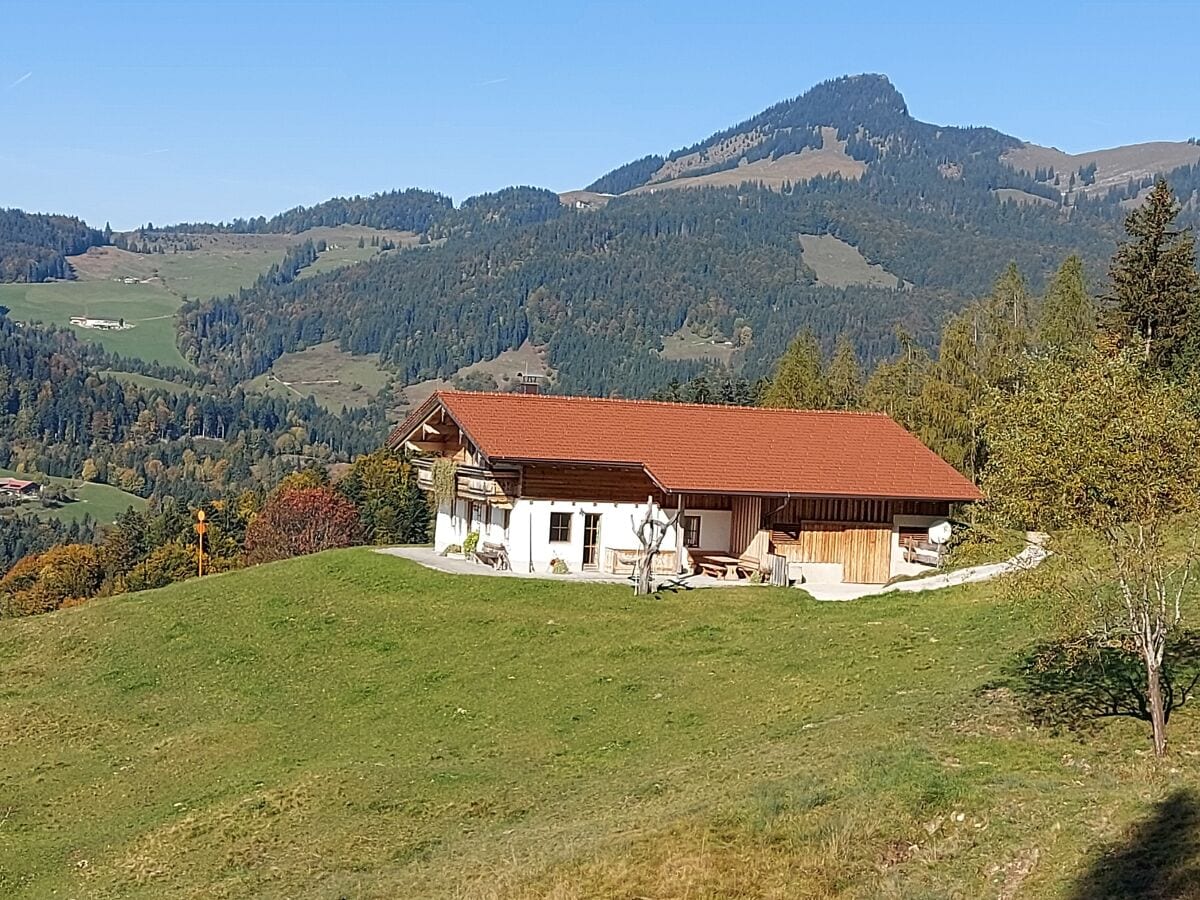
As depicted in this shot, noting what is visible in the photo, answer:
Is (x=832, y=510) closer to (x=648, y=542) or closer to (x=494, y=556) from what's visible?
(x=648, y=542)

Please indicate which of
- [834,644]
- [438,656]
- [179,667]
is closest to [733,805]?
[834,644]

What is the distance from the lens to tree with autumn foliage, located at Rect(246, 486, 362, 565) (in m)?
103

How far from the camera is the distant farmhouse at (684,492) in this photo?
40906 millimetres

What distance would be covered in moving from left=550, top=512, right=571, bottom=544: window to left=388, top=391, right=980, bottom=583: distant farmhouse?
0.03 metres

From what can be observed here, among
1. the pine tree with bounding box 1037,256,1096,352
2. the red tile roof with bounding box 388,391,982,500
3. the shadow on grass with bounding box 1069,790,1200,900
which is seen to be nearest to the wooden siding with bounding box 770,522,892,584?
the red tile roof with bounding box 388,391,982,500

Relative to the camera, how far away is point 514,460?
3988 centimetres

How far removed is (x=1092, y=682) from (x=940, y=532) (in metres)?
21.2

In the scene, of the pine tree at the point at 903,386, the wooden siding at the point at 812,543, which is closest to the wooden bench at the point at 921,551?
the wooden siding at the point at 812,543

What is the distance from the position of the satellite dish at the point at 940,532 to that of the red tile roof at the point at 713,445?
111cm

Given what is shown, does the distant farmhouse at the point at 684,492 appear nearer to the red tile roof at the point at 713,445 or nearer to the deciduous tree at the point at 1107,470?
the red tile roof at the point at 713,445

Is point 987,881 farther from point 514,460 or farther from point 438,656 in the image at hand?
point 514,460

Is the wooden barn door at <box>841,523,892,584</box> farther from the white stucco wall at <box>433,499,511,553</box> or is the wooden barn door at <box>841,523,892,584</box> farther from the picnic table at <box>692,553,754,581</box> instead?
the white stucco wall at <box>433,499,511,553</box>

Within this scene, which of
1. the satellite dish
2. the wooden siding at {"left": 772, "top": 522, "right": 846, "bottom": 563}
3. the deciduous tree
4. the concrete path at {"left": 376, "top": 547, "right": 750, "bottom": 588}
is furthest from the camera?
the satellite dish

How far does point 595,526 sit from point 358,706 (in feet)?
46.6
